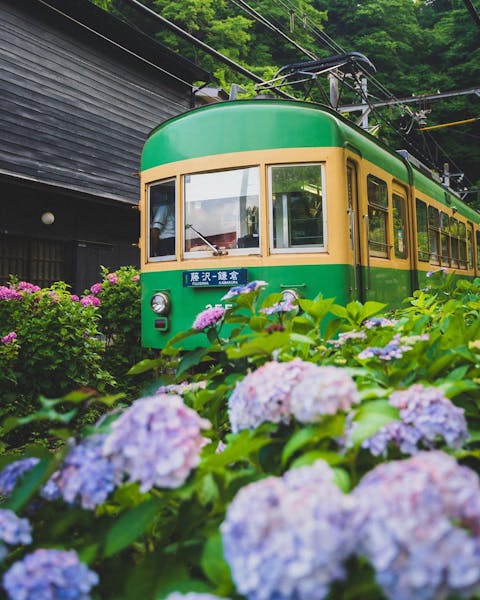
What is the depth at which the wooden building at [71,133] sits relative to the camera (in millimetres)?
9992

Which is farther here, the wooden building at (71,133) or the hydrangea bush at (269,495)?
the wooden building at (71,133)

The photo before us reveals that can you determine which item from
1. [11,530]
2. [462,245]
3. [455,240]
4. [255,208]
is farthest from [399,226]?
[11,530]

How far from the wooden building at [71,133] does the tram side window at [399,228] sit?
14.5 ft

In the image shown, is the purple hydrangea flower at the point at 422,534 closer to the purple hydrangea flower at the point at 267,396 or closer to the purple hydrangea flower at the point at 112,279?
the purple hydrangea flower at the point at 267,396

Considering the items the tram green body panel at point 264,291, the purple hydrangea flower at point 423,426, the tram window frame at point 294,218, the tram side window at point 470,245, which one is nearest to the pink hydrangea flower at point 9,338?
the tram green body panel at point 264,291

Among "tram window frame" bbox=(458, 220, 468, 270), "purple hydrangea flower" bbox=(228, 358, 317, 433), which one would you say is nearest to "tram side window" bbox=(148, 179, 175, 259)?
"purple hydrangea flower" bbox=(228, 358, 317, 433)

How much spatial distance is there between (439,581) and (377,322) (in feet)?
4.39

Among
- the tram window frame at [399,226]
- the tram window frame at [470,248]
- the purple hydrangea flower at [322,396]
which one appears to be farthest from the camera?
the tram window frame at [470,248]

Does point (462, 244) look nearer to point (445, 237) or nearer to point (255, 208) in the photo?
point (445, 237)

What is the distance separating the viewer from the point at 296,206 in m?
4.62

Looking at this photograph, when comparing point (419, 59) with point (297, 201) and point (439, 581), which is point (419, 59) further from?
point (439, 581)

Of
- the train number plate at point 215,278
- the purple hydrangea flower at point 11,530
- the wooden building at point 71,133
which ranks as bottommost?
the purple hydrangea flower at point 11,530

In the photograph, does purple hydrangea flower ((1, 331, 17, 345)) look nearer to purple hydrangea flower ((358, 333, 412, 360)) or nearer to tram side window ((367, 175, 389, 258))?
tram side window ((367, 175, 389, 258))

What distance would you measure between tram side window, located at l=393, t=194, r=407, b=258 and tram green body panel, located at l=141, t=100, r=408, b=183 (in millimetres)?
1212
